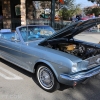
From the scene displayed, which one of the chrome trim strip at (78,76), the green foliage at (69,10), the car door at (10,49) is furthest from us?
the green foliage at (69,10)

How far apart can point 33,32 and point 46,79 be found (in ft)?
5.21

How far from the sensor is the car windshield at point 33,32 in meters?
4.61

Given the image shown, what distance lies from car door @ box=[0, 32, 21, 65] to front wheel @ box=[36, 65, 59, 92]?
86 cm

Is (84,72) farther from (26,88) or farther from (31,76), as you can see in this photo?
(31,76)

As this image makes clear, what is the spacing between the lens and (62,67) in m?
3.31

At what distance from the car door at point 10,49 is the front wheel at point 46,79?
86 centimetres

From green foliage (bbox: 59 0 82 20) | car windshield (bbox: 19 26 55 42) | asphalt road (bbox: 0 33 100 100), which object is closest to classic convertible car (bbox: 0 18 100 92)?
car windshield (bbox: 19 26 55 42)

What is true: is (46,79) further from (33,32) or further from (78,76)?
(33,32)

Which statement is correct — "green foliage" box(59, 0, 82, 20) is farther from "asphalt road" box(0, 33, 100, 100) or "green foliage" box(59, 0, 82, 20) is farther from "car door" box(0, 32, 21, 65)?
"asphalt road" box(0, 33, 100, 100)

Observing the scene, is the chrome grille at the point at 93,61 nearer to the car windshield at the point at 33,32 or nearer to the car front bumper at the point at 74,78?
the car front bumper at the point at 74,78

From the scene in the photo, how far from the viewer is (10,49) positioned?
4.84m

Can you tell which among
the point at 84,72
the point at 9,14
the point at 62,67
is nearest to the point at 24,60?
the point at 62,67

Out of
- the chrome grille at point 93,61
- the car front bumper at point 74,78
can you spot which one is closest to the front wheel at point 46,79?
the car front bumper at point 74,78

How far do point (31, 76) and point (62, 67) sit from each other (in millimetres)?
1634
